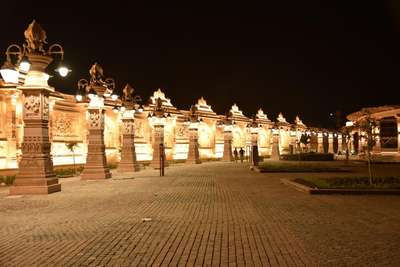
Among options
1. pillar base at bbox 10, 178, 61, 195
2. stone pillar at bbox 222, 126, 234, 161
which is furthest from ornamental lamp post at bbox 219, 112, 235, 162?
pillar base at bbox 10, 178, 61, 195

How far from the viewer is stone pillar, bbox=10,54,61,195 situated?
16.3 m

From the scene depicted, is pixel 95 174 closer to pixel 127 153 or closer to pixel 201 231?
pixel 127 153

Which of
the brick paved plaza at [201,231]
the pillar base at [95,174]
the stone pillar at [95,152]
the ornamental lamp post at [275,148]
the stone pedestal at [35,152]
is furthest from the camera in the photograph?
the ornamental lamp post at [275,148]

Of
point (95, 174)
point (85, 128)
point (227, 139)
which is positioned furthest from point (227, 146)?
point (95, 174)

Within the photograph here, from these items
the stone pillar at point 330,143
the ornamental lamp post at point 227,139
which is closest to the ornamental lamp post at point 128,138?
the ornamental lamp post at point 227,139

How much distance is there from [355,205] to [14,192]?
1190 cm

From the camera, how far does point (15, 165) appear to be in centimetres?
2578

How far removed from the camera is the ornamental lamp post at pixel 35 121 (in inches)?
642

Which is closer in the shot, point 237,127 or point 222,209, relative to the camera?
point 222,209

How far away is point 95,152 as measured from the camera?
23.6m

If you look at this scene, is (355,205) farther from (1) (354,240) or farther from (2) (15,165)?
(2) (15,165)

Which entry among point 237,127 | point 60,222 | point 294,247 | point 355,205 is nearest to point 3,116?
point 60,222

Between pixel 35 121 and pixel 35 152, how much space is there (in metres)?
1.19

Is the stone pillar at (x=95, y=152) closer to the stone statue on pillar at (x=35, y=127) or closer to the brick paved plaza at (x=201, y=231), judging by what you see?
the stone statue on pillar at (x=35, y=127)
